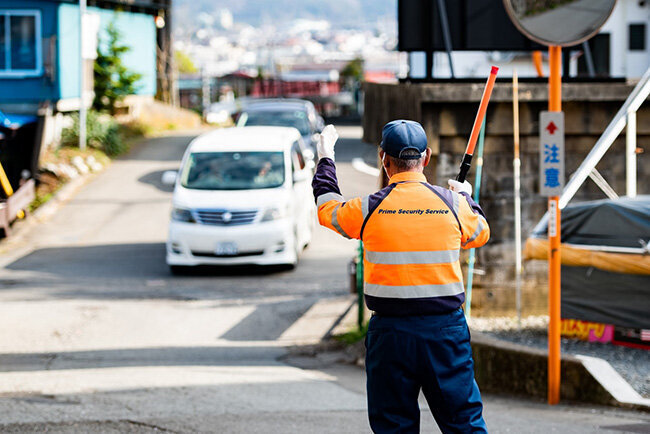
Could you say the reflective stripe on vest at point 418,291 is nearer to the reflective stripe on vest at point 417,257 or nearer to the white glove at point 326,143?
the reflective stripe on vest at point 417,257

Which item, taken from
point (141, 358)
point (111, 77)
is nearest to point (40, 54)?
point (111, 77)

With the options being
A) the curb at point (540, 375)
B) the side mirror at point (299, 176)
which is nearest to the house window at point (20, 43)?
the side mirror at point (299, 176)

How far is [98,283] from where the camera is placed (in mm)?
13406

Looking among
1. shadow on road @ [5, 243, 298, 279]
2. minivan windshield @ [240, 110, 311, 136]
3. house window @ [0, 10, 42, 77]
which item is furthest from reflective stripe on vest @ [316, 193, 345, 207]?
house window @ [0, 10, 42, 77]

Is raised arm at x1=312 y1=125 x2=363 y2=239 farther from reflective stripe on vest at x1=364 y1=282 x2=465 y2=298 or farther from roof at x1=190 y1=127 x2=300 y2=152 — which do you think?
roof at x1=190 y1=127 x2=300 y2=152

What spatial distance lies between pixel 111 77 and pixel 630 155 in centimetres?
1968

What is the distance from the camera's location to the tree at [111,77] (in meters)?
27.1

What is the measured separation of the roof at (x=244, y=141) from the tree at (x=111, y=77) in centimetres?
1215

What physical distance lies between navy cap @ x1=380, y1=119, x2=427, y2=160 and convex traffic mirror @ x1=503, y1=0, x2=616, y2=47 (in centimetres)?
Answer: 281

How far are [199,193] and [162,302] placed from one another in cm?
247

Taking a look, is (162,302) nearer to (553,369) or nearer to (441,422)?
(553,369)

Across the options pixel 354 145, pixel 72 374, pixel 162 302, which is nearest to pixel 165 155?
pixel 354 145

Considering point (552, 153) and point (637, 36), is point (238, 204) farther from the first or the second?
point (637, 36)

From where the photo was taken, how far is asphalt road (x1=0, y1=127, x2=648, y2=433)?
6648mm
